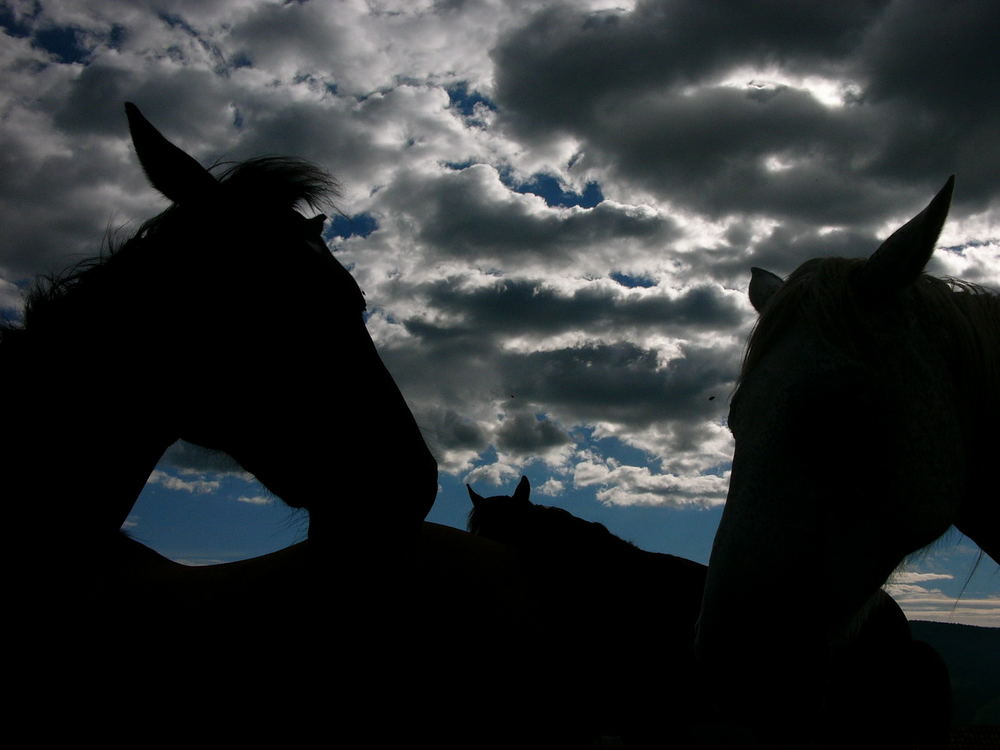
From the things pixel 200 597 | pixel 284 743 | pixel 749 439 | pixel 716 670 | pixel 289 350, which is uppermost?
pixel 289 350

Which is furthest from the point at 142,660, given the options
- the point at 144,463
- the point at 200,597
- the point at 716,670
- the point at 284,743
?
the point at 716,670

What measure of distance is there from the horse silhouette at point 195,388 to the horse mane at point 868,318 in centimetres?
130

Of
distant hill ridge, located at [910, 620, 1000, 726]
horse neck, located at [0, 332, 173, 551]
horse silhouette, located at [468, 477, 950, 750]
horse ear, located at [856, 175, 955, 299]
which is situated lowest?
distant hill ridge, located at [910, 620, 1000, 726]

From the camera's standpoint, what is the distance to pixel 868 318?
1771 millimetres

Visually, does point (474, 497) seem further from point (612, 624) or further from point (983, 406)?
point (983, 406)

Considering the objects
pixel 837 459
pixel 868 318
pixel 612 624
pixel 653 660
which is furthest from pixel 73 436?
pixel 653 660

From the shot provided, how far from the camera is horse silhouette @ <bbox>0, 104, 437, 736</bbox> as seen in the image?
1953 millimetres

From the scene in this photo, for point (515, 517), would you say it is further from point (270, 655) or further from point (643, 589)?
point (270, 655)

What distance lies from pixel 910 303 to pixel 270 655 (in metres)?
3.74

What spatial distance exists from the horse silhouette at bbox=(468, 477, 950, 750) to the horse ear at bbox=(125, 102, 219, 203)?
3.97m

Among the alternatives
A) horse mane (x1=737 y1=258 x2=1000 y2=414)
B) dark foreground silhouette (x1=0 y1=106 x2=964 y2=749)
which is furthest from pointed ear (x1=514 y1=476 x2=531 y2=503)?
horse mane (x1=737 y1=258 x2=1000 y2=414)

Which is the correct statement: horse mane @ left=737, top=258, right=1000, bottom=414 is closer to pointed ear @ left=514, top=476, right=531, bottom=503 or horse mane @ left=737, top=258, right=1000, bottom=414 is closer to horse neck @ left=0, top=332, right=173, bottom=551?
horse neck @ left=0, top=332, right=173, bottom=551

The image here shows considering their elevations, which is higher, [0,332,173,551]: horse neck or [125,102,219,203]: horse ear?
[125,102,219,203]: horse ear

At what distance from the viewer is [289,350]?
224 centimetres
